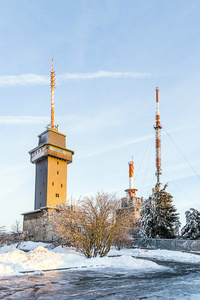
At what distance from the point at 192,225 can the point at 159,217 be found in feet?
16.9

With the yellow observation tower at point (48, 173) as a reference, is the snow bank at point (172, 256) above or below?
below

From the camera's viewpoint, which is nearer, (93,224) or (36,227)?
(93,224)

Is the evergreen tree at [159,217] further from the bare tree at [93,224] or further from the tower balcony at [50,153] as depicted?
the tower balcony at [50,153]

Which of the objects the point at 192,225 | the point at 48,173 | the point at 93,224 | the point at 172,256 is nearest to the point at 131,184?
A: the point at 48,173

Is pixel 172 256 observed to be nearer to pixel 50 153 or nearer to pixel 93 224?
pixel 93 224

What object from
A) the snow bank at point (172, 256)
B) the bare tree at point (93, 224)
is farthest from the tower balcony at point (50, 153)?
the bare tree at point (93, 224)

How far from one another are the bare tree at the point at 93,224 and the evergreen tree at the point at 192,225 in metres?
19.7

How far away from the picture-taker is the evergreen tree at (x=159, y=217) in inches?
→ 1435

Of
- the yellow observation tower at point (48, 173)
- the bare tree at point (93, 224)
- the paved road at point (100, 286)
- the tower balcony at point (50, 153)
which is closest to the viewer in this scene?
the paved road at point (100, 286)

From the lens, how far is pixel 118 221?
2094 cm

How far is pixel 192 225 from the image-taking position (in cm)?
3825

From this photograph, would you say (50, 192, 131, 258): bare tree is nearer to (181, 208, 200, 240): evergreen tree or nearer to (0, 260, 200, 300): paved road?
(0, 260, 200, 300): paved road

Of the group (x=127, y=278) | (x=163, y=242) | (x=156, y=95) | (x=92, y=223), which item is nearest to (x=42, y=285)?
(x=127, y=278)

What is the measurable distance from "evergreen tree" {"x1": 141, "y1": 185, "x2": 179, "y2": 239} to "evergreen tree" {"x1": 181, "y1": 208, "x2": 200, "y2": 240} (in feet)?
7.94
